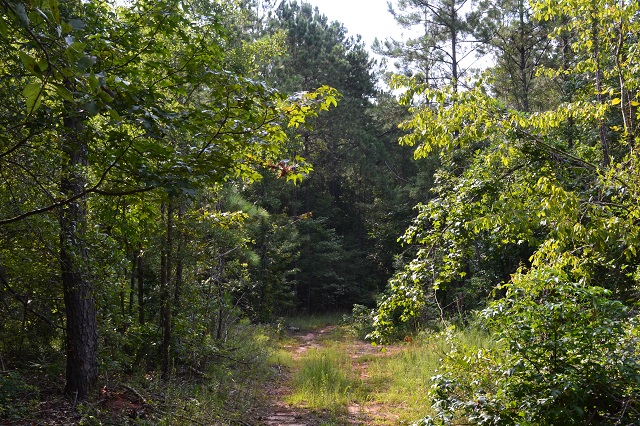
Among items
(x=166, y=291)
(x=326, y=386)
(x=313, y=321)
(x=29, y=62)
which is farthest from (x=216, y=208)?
(x=313, y=321)

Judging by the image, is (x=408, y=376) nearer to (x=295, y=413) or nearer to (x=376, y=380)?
(x=376, y=380)

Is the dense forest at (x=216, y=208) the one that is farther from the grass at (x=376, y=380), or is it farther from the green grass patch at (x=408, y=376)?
the green grass patch at (x=408, y=376)

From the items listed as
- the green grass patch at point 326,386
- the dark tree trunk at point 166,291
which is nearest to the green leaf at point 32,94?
the dark tree trunk at point 166,291

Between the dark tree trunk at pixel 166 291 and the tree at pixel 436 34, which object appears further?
the tree at pixel 436 34

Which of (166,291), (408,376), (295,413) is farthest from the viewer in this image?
(408,376)

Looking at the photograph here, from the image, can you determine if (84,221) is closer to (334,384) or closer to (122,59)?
(122,59)

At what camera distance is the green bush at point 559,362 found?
3781mm

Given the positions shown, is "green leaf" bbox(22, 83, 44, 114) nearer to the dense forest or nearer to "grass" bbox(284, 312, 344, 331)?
the dense forest

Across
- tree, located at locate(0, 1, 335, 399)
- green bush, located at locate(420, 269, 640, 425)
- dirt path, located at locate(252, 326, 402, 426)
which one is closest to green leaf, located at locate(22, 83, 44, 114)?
tree, located at locate(0, 1, 335, 399)

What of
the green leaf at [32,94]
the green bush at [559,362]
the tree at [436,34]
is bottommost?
the green bush at [559,362]

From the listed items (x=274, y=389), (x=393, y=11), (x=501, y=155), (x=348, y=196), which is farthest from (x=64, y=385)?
(x=348, y=196)

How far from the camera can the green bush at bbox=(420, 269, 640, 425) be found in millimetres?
3781

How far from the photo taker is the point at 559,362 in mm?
4047

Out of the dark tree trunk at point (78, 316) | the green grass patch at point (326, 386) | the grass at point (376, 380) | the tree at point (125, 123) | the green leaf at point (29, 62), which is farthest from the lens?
the green grass patch at point (326, 386)
